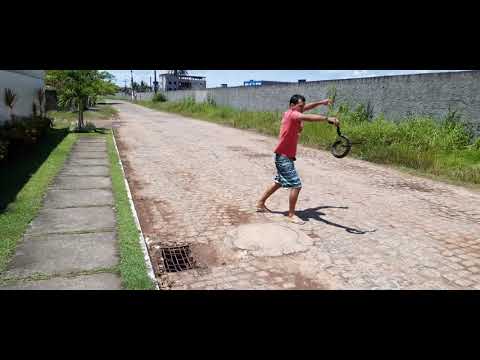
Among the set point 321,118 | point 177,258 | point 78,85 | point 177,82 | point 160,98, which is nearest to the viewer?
point 177,258

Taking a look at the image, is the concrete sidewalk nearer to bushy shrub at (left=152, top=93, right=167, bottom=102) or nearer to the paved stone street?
the paved stone street

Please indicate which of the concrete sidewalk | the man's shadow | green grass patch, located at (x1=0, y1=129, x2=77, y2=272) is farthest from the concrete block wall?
green grass patch, located at (x1=0, y1=129, x2=77, y2=272)

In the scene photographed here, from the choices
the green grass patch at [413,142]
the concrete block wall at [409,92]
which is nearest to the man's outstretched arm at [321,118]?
the green grass patch at [413,142]

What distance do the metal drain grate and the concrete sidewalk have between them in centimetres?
55

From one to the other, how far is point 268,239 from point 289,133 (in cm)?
154

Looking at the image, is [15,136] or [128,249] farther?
[15,136]

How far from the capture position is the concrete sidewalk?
3500 mm

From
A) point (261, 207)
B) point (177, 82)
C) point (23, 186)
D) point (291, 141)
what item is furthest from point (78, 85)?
point (177, 82)

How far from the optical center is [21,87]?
42.4 ft

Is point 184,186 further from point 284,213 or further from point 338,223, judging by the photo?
point 338,223

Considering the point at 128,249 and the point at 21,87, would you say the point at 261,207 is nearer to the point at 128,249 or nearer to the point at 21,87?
the point at 128,249
